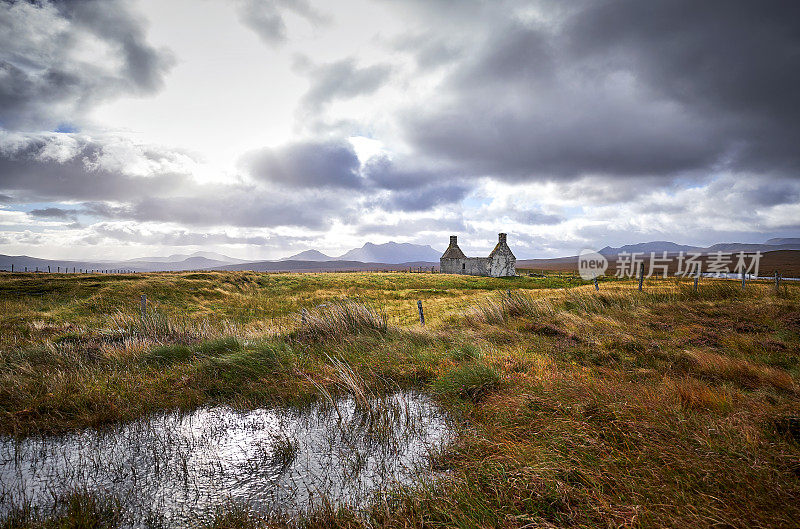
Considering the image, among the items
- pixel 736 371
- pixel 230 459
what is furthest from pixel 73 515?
pixel 736 371

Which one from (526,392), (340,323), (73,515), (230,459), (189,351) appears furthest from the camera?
(340,323)

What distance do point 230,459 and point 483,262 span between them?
198ft

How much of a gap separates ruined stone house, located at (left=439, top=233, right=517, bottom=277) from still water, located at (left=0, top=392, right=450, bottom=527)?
175 ft

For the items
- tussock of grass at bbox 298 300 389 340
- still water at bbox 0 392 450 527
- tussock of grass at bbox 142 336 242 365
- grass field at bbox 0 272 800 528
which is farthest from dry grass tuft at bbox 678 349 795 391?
tussock of grass at bbox 142 336 242 365

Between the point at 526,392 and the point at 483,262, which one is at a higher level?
the point at 483,262

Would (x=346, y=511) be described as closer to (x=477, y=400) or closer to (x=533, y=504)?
(x=533, y=504)

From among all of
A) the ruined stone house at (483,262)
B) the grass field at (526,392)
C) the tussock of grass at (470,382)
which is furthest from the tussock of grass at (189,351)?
the ruined stone house at (483,262)

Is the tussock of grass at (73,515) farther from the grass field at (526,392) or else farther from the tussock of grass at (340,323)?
the tussock of grass at (340,323)

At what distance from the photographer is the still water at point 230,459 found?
3791mm

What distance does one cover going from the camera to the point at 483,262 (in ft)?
203

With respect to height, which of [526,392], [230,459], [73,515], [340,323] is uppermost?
[340,323]

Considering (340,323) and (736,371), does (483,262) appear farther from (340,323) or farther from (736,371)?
(736,371)

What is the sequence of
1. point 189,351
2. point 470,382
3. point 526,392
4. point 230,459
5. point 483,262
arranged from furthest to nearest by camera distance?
point 483,262 < point 189,351 < point 470,382 < point 526,392 < point 230,459

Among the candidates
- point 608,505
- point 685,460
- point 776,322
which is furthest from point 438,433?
point 776,322
